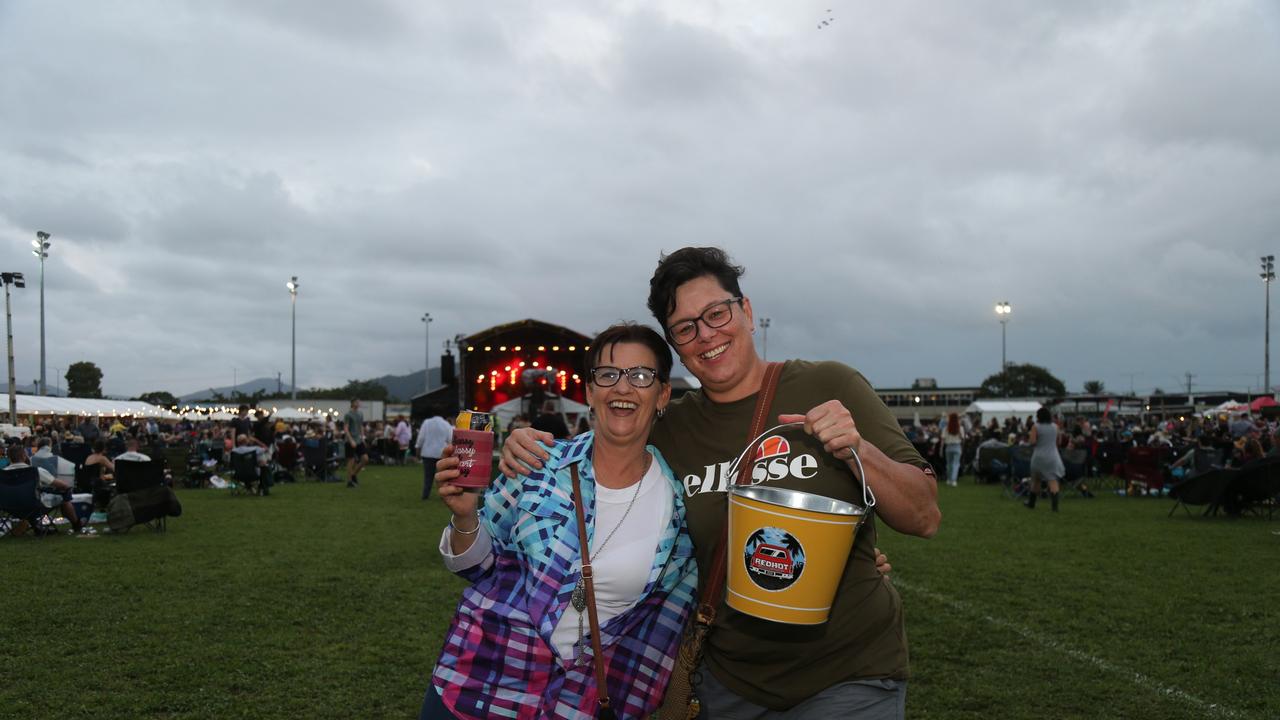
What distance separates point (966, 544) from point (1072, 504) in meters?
6.74

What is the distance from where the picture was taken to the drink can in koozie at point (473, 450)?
2.40 meters

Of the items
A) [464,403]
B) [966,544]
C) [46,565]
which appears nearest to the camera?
[46,565]

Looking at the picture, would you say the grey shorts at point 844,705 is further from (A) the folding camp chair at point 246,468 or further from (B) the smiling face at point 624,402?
(A) the folding camp chair at point 246,468

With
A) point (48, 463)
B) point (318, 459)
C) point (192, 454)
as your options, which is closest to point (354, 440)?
point (318, 459)

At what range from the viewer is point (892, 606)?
2.33 metres

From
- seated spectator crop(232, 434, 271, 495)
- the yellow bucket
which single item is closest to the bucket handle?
the yellow bucket

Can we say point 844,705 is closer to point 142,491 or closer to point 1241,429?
point 142,491

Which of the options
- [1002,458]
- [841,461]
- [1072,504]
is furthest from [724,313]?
[1002,458]

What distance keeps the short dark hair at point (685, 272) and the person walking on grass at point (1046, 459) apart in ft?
43.1

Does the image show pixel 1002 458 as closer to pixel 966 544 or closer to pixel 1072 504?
pixel 1072 504

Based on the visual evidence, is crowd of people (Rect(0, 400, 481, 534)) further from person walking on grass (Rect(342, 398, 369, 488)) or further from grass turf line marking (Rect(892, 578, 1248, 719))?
grass turf line marking (Rect(892, 578, 1248, 719))

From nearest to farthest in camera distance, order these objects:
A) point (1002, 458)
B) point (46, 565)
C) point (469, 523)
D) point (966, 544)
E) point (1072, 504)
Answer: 1. point (469, 523)
2. point (46, 565)
3. point (966, 544)
4. point (1072, 504)
5. point (1002, 458)

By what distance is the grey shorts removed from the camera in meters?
2.15

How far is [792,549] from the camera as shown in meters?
1.92
